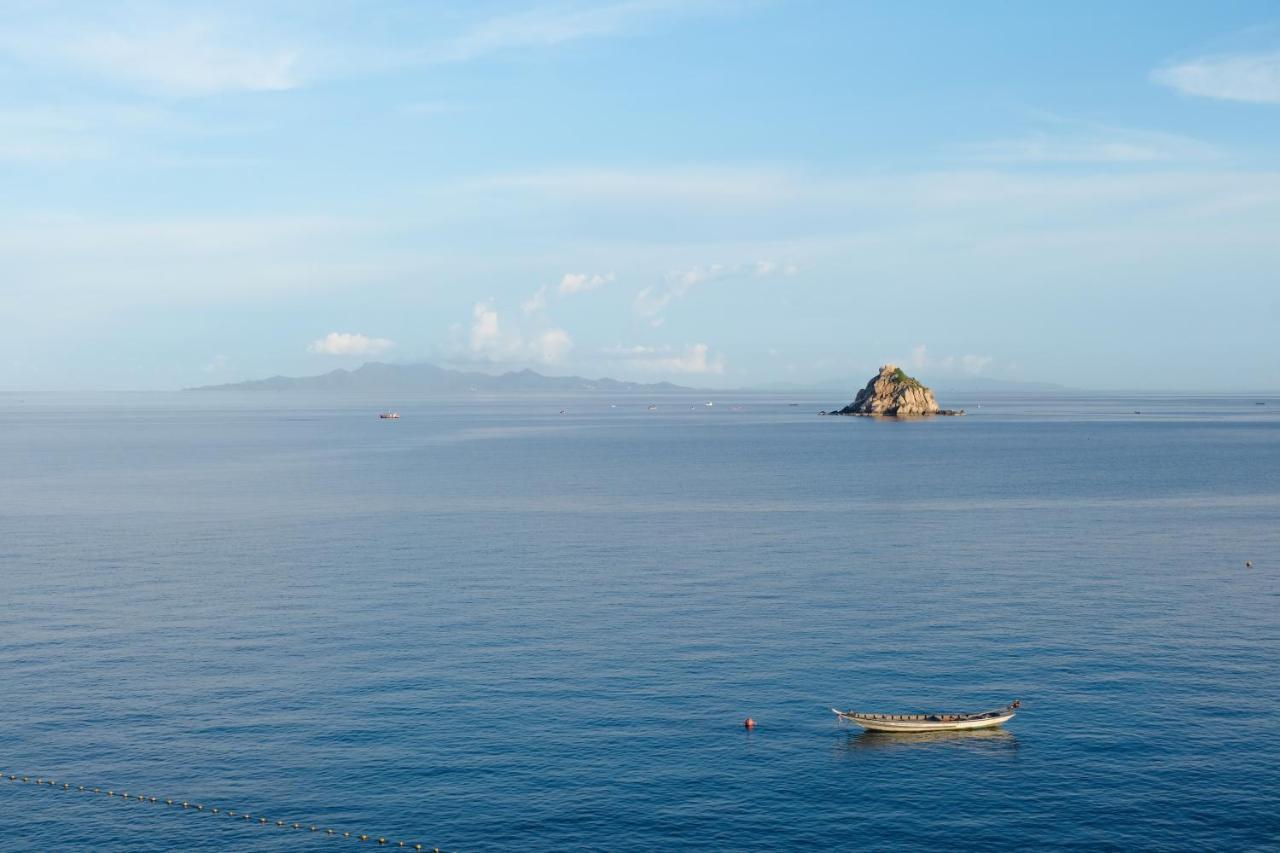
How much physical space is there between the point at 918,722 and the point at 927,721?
1.92ft

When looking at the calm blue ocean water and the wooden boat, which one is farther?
the wooden boat

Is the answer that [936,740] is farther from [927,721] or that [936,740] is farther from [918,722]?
[918,722]

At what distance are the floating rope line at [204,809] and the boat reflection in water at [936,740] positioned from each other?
28729 millimetres

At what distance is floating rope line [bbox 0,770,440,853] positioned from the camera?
6144cm

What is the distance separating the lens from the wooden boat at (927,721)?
245 ft

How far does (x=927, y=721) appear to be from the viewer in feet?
247

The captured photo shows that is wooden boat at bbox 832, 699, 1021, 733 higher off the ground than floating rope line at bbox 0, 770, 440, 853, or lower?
higher

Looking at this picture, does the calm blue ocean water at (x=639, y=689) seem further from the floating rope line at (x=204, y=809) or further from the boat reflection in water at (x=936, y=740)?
the floating rope line at (x=204, y=809)

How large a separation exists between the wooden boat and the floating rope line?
2953 cm

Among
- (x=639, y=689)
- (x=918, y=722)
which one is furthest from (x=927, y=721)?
(x=639, y=689)

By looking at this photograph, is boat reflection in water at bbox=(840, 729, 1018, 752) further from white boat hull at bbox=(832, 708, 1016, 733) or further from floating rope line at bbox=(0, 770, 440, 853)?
floating rope line at bbox=(0, 770, 440, 853)

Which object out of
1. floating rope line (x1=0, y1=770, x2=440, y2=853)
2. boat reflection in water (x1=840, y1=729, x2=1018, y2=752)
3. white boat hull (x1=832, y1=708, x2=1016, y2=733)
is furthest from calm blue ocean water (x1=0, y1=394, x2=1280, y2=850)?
white boat hull (x1=832, y1=708, x2=1016, y2=733)

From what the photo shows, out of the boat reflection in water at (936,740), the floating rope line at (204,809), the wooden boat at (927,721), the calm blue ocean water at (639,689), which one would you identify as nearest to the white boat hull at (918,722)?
the wooden boat at (927,721)

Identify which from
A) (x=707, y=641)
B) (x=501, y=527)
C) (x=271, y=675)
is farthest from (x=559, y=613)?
(x=501, y=527)
